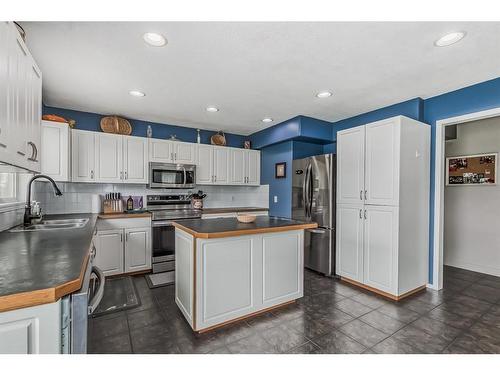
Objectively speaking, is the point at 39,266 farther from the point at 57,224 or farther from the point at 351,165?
the point at 351,165

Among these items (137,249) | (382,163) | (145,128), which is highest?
(145,128)

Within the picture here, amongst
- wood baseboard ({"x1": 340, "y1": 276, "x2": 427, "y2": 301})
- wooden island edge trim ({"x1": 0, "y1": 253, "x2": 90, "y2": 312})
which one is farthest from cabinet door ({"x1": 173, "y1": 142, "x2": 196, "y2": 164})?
wooden island edge trim ({"x1": 0, "y1": 253, "x2": 90, "y2": 312})

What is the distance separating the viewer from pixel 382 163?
285cm

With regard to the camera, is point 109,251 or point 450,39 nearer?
point 450,39

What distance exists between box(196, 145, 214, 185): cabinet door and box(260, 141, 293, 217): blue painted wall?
1141 millimetres

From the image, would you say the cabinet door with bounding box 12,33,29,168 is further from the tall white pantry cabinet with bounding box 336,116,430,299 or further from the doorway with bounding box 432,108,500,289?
the doorway with bounding box 432,108,500,289

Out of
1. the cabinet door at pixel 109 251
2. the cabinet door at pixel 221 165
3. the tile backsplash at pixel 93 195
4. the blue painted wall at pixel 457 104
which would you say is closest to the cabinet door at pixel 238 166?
the cabinet door at pixel 221 165

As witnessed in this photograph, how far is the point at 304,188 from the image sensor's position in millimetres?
3836

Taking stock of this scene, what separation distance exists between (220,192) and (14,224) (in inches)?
121

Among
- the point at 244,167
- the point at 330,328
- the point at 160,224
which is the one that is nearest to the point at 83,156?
the point at 160,224

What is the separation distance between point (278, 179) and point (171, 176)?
1942mm
